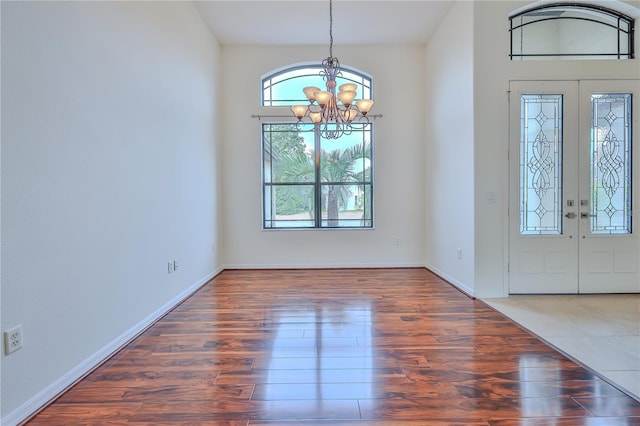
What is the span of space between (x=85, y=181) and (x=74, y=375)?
3.94 feet

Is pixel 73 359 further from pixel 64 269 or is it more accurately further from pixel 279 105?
pixel 279 105

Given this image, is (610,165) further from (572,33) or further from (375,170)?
(375,170)

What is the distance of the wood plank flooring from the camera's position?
1.72 m

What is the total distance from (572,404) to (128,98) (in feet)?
11.8

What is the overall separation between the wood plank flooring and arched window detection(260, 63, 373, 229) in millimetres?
2287

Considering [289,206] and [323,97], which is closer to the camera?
[323,97]

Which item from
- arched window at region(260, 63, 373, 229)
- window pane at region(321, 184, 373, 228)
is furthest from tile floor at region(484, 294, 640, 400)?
arched window at region(260, 63, 373, 229)

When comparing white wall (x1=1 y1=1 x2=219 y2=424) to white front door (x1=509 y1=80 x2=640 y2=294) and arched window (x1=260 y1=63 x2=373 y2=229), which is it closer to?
arched window (x1=260 y1=63 x2=373 y2=229)

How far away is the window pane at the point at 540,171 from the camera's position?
3760mm

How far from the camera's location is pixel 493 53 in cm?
369

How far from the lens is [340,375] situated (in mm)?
2094

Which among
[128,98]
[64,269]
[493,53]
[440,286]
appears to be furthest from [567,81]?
[64,269]

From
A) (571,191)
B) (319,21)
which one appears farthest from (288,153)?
(571,191)

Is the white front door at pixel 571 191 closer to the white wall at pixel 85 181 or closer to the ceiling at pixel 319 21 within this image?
the ceiling at pixel 319 21
